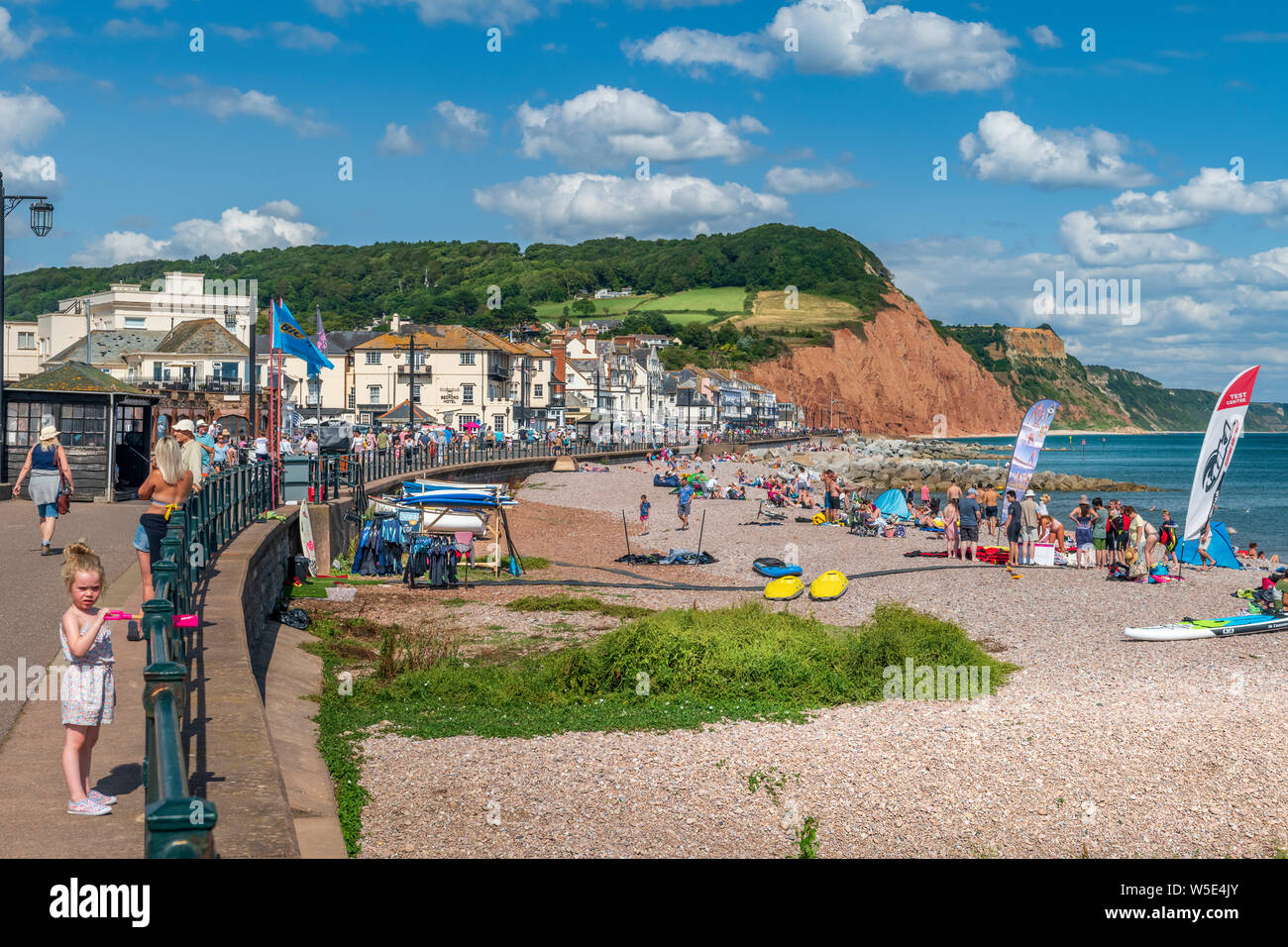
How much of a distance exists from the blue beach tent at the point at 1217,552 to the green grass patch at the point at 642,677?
12418 mm

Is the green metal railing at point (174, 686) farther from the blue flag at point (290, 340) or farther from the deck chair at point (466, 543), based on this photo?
the blue flag at point (290, 340)

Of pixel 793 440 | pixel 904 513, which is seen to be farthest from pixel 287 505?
pixel 793 440

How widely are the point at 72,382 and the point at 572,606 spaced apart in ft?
33.0

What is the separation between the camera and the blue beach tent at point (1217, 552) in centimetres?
2550

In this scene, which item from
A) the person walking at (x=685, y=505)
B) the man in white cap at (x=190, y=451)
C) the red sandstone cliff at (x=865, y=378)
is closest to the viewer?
the man in white cap at (x=190, y=451)

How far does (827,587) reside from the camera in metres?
20.8

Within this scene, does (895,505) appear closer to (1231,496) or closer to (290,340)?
(290,340)

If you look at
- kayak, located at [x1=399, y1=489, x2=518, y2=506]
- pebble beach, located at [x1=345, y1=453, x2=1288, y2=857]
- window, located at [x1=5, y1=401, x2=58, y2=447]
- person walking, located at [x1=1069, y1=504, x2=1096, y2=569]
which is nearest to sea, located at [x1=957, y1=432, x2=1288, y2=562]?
person walking, located at [x1=1069, y1=504, x2=1096, y2=569]

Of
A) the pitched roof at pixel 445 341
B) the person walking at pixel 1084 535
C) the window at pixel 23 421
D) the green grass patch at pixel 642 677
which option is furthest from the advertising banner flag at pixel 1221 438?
the pitched roof at pixel 445 341

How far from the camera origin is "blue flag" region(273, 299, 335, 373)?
2185cm

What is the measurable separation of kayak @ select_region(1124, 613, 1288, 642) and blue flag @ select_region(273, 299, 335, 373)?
15352 mm

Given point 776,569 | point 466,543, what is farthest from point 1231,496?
point 466,543

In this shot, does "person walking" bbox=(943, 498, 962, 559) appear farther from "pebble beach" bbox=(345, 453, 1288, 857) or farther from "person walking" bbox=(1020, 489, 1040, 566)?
"pebble beach" bbox=(345, 453, 1288, 857)
